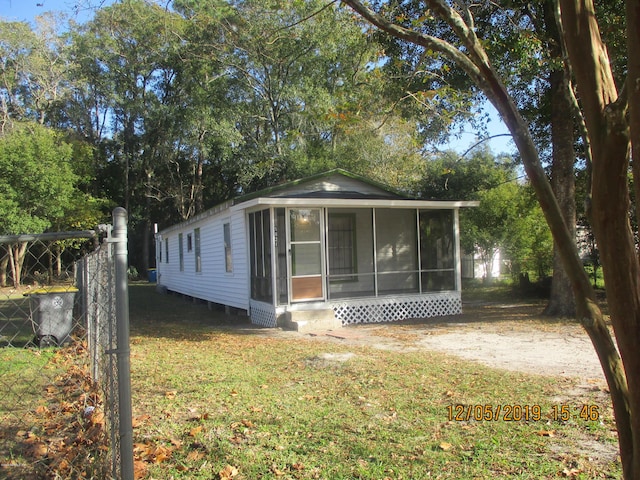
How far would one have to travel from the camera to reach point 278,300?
1166cm

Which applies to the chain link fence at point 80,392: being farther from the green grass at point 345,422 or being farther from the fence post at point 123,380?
the green grass at point 345,422

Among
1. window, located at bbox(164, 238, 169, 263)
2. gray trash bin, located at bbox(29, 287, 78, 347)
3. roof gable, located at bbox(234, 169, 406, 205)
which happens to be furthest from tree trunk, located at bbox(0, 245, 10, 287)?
gray trash bin, located at bbox(29, 287, 78, 347)

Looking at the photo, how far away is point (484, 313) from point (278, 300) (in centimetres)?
565

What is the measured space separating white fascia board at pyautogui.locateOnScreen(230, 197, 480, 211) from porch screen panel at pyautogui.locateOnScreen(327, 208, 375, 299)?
1.73 metres

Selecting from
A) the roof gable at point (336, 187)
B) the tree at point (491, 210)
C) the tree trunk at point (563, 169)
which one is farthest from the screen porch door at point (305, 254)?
the tree at point (491, 210)

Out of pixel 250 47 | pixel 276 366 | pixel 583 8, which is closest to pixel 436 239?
pixel 276 366

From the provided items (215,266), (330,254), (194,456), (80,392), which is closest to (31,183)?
(215,266)

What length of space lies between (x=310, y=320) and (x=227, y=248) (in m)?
4.14

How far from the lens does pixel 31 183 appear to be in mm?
23969

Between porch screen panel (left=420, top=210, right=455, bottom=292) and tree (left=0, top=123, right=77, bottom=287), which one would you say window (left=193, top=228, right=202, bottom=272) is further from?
tree (left=0, top=123, right=77, bottom=287)

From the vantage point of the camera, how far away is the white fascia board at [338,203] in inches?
439

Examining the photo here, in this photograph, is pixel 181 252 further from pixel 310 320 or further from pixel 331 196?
pixel 310 320

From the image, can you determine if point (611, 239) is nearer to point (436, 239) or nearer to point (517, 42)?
point (517, 42)

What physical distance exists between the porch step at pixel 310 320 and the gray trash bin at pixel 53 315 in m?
4.45
